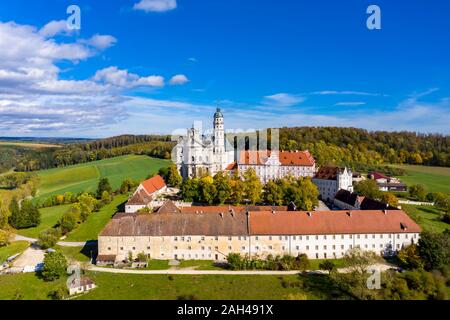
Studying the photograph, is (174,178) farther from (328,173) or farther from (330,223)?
(330,223)

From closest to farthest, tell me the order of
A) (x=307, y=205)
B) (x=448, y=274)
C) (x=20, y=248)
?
(x=448, y=274) → (x=20, y=248) → (x=307, y=205)

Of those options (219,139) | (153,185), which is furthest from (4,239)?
(219,139)

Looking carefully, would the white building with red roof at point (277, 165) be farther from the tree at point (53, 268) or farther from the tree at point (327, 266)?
the tree at point (53, 268)

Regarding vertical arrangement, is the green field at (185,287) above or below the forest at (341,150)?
below

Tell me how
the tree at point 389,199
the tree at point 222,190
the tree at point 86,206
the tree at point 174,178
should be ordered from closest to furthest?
the tree at point 389,199, the tree at point 222,190, the tree at point 86,206, the tree at point 174,178

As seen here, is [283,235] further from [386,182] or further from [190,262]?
[386,182]

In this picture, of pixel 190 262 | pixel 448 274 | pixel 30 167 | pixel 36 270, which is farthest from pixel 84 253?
pixel 30 167

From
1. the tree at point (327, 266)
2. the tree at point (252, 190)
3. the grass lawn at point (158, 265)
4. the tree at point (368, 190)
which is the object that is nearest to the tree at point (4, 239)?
the grass lawn at point (158, 265)
